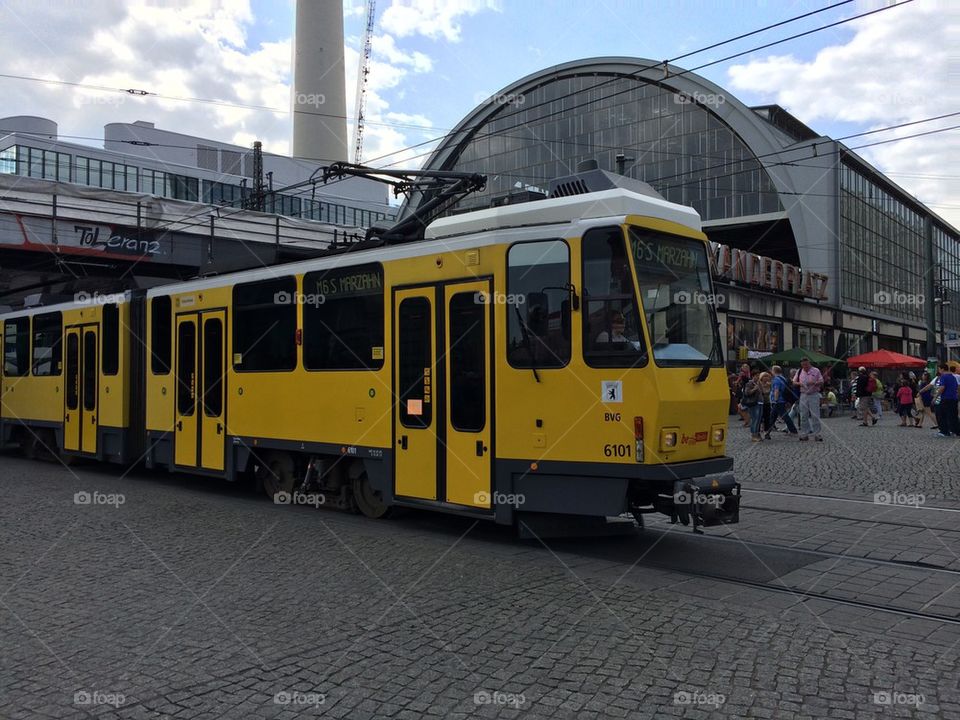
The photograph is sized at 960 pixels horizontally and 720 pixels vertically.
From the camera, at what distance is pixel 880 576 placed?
22.1ft

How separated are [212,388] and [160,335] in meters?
1.93

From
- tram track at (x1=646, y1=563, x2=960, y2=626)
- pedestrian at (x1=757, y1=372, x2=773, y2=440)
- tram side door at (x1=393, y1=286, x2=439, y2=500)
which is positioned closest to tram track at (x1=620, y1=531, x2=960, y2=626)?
tram track at (x1=646, y1=563, x2=960, y2=626)

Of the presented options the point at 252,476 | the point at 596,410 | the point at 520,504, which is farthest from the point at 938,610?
the point at 252,476

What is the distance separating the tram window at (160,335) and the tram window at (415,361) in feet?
17.6

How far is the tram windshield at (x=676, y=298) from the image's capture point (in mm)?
7191

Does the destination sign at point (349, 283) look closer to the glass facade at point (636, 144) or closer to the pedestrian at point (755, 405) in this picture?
the pedestrian at point (755, 405)

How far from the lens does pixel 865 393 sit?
23.8m

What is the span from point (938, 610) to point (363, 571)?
14.1ft

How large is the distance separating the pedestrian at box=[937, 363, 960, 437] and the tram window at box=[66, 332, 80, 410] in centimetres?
1844

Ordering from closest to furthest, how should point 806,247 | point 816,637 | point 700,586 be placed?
point 816,637 < point 700,586 < point 806,247

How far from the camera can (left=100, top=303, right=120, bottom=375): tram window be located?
44.6 feet

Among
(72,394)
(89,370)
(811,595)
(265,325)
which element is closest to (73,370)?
(72,394)

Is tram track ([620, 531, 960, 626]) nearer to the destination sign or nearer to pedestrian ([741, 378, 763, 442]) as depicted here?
the destination sign

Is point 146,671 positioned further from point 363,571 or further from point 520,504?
point 520,504
